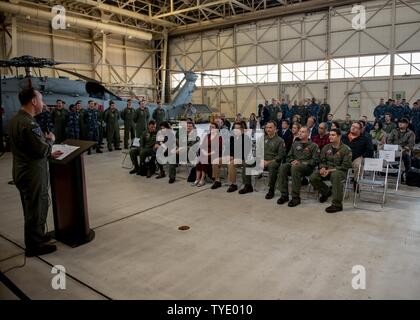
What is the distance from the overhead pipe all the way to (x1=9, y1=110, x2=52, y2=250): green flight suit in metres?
13.3

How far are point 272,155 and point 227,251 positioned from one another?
2.64 metres

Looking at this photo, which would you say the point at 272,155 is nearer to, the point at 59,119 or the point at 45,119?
the point at 59,119

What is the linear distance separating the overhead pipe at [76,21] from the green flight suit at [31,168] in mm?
13345

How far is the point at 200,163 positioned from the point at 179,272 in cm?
355

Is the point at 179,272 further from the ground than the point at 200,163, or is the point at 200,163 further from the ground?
the point at 200,163

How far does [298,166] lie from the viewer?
5.19 metres

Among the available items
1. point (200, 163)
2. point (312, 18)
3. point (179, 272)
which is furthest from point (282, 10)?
point (179, 272)

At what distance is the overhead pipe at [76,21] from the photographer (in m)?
13.5

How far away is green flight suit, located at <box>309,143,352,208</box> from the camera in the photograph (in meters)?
4.75

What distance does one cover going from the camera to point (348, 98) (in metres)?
15.8

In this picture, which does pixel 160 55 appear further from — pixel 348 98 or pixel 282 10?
pixel 348 98
